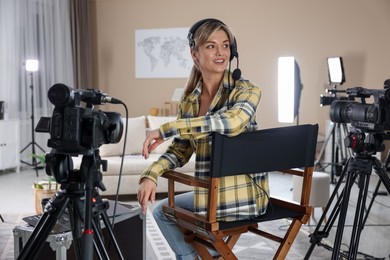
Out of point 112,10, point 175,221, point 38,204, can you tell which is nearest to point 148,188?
point 175,221

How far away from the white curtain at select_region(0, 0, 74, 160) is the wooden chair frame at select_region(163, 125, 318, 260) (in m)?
5.14

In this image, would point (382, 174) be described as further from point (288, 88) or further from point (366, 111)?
point (288, 88)

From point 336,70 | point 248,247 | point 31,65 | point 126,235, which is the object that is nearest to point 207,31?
point 126,235

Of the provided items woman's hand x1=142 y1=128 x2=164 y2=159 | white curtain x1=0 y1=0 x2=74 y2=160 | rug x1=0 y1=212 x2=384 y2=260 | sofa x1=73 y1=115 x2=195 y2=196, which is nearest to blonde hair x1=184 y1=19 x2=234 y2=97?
woman's hand x1=142 y1=128 x2=164 y2=159

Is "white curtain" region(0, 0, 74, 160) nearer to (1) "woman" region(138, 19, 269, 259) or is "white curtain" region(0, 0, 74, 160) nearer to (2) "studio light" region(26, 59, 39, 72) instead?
(2) "studio light" region(26, 59, 39, 72)

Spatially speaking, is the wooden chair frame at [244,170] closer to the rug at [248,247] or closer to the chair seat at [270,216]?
the chair seat at [270,216]

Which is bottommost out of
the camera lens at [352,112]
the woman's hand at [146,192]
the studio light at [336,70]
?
the woman's hand at [146,192]

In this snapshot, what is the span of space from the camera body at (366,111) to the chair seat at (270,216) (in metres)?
0.50

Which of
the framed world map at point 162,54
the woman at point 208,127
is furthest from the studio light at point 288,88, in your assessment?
the woman at point 208,127

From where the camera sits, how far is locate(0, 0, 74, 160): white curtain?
6504 mm

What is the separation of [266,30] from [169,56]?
1546 millimetres

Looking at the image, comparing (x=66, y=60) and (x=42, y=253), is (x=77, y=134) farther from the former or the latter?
(x=66, y=60)

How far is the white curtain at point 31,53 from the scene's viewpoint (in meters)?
6.50

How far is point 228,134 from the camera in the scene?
1.79 metres
